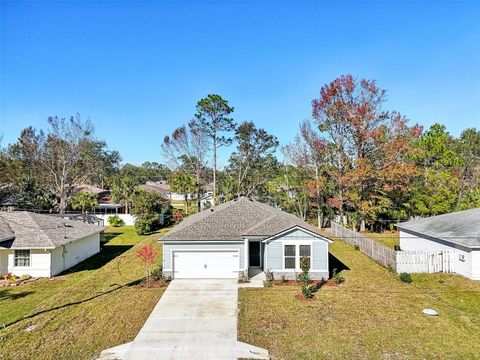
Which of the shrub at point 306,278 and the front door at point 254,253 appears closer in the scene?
the shrub at point 306,278

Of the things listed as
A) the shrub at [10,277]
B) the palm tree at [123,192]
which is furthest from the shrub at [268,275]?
the palm tree at [123,192]

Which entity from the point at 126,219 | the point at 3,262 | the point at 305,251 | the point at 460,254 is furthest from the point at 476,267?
the point at 126,219

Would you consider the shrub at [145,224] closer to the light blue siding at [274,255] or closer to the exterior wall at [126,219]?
the exterior wall at [126,219]

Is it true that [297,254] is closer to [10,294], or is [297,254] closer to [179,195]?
[10,294]

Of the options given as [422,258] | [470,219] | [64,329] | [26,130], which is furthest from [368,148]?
[26,130]

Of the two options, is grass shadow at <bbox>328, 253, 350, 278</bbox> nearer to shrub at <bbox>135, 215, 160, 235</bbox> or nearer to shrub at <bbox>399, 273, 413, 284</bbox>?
shrub at <bbox>399, 273, 413, 284</bbox>

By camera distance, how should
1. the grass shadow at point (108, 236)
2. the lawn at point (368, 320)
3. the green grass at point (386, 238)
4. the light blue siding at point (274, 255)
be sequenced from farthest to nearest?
the grass shadow at point (108, 236)
the green grass at point (386, 238)
the light blue siding at point (274, 255)
the lawn at point (368, 320)
